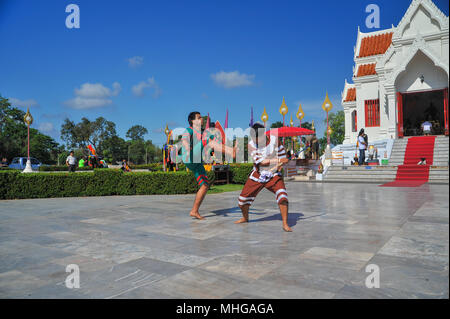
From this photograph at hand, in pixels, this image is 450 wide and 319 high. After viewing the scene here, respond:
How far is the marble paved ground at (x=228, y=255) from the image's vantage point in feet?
9.50

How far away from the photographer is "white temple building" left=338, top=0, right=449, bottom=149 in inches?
794

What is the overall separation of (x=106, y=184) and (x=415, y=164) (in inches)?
580

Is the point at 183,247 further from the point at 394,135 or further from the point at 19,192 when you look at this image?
the point at 394,135

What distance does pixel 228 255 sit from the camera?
13.0 feet

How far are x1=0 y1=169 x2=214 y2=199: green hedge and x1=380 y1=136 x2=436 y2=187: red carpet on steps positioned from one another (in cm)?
855

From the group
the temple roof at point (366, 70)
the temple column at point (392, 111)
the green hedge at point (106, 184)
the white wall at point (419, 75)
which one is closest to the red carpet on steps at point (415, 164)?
the temple column at point (392, 111)

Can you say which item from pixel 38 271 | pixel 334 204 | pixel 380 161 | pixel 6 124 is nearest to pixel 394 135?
pixel 380 161

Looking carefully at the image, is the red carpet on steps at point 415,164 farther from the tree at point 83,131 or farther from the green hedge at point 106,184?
the tree at point 83,131

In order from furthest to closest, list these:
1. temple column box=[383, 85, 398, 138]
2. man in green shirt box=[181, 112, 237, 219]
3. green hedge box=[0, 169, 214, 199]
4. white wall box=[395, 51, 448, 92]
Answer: temple column box=[383, 85, 398, 138] < white wall box=[395, 51, 448, 92] < green hedge box=[0, 169, 214, 199] < man in green shirt box=[181, 112, 237, 219]

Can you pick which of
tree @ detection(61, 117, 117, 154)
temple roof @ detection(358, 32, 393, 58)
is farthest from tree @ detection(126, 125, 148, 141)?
temple roof @ detection(358, 32, 393, 58)

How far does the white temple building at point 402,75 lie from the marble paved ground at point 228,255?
52.7ft

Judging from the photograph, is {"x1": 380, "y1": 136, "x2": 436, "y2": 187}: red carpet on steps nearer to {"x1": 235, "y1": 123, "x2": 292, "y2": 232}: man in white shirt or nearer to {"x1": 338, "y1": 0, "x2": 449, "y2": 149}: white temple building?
{"x1": 338, "y1": 0, "x2": 449, "y2": 149}: white temple building

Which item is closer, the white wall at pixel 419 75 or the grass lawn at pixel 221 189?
the grass lawn at pixel 221 189

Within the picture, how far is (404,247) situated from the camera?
4.10m
